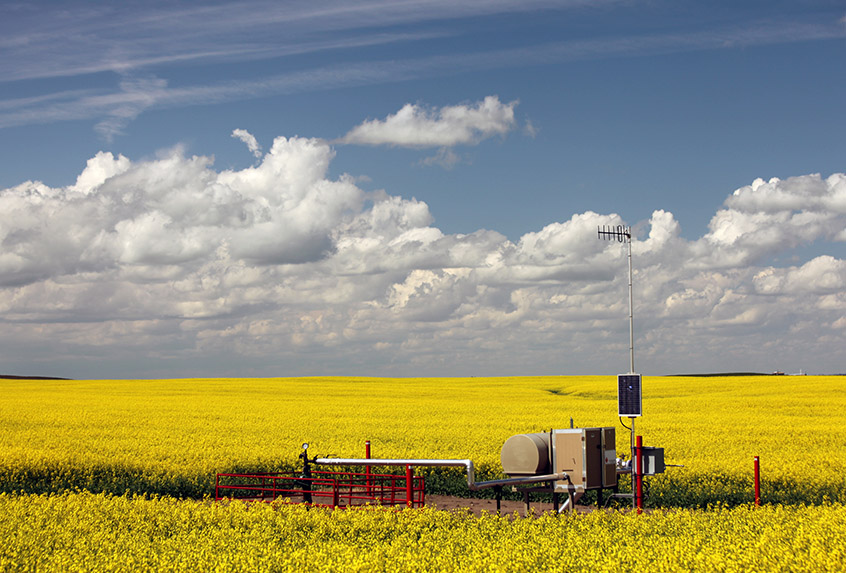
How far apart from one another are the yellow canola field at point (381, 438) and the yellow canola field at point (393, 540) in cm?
572

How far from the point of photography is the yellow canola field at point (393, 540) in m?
9.43

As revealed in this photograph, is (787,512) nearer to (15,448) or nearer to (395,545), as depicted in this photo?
(395,545)

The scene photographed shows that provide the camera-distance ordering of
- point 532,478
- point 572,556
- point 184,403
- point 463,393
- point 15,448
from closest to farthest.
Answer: point 572,556 < point 532,478 < point 15,448 < point 184,403 < point 463,393

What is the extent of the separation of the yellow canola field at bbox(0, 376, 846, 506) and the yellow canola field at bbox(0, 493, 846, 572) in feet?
18.8

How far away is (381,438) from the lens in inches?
1084

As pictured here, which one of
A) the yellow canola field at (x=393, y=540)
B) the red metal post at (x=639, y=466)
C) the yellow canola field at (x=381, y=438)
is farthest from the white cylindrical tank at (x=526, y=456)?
the yellow canola field at (x=381, y=438)

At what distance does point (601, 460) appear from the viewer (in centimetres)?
1539

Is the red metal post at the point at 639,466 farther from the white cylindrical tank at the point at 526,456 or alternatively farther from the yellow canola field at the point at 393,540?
the yellow canola field at the point at 393,540

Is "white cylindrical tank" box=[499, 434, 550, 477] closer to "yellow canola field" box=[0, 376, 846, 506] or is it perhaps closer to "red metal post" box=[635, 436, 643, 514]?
"red metal post" box=[635, 436, 643, 514]

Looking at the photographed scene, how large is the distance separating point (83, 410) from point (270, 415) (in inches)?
371

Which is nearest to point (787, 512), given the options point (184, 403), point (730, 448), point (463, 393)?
point (730, 448)

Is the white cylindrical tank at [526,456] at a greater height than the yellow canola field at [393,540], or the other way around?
the white cylindrical tank at [526,456]

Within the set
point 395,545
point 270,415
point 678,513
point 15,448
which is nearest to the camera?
point 395,545

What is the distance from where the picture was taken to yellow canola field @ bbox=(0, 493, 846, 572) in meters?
9.43
